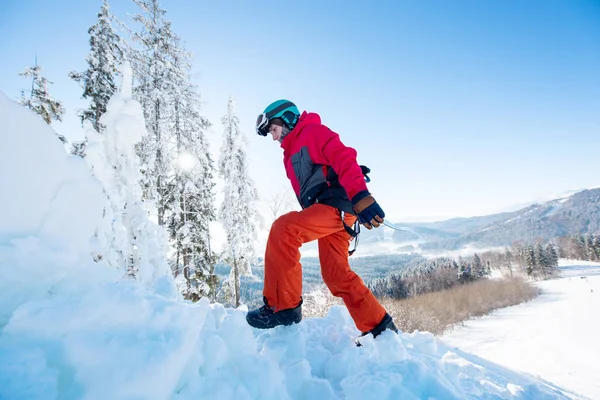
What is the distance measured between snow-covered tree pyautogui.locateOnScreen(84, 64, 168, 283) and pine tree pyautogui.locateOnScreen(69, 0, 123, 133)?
5448mm

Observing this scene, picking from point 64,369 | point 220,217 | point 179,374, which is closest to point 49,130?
point 64,369

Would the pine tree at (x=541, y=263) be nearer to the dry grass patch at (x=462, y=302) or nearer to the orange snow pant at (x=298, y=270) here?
the dry grass patch at (x=462, y=302)

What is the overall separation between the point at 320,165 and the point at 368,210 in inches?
25.2

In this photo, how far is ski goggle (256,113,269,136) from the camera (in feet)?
8.92

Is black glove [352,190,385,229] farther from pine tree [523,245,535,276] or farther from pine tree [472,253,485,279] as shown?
pine tree [523,245,535,276]

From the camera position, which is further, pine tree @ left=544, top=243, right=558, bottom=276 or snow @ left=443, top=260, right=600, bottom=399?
pine tree @ left=544, top=243, right=558, bottom=276

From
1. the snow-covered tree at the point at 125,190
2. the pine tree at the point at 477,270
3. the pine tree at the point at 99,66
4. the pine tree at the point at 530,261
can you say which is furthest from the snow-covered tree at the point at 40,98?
the pine tree at the point at 530,261

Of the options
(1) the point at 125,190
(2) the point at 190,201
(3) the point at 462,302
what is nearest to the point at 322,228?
(1) the point at 125,190

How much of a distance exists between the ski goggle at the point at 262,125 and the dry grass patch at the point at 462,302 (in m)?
24.8

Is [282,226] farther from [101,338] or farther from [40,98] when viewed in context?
[40,98]

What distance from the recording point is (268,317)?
217 cm

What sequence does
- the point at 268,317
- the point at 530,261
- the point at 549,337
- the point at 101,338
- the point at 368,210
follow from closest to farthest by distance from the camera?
the point at 101,338 < the point at 368,210 < the point at 268,317 < the point at 549,337 < the point at 530,261

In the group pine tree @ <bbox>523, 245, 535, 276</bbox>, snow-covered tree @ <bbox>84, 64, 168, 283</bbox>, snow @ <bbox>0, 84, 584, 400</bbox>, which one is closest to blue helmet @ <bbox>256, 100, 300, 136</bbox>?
snow @ <bbox>0, 84, 584, 400</bbox>

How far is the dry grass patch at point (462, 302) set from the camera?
29.3 m
